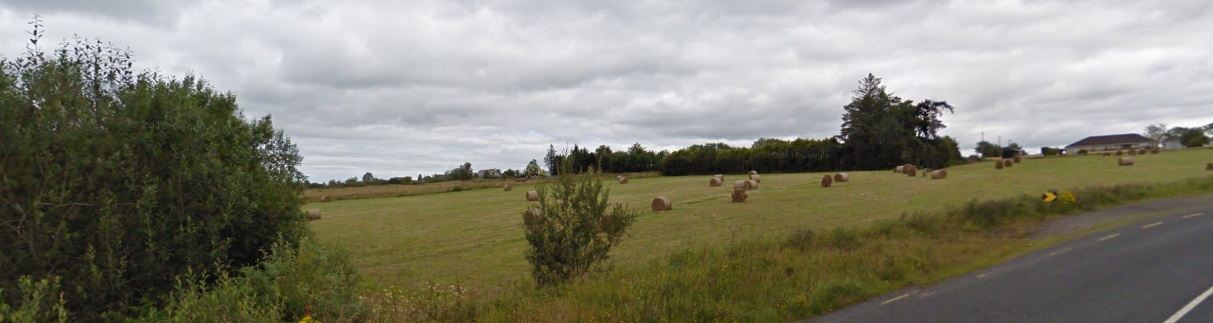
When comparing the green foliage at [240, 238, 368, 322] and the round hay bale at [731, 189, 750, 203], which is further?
the round hay bale at [731, 189, 750, 203]

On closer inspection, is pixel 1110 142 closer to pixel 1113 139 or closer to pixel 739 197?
pixel 1113 139

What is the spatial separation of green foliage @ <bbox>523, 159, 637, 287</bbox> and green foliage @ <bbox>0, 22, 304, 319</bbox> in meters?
4.30

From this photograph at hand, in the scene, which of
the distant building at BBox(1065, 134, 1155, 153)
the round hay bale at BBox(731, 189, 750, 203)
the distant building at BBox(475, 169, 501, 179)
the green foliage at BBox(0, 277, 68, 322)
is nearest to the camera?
the green foliage at BBox(0, 277, 68, 322)

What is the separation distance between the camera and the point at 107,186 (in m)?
7.19

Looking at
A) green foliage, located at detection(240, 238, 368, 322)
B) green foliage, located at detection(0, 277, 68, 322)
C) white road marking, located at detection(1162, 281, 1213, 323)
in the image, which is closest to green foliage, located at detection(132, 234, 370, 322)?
green foliage, located at detection(240, 238, 368, 322)

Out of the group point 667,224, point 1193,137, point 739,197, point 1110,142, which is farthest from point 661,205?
point 1110,142

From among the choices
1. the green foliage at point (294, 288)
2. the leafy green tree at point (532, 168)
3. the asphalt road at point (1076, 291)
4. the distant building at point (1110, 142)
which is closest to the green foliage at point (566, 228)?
the leafy green tree at point (532, 168)

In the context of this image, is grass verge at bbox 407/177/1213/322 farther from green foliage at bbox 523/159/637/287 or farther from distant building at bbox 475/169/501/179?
distant building at bbox 475/169/501/179

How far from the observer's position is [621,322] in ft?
22.9

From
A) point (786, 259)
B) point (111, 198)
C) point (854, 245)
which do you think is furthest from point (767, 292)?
point (111, 198)

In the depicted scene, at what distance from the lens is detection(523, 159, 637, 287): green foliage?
9.41 metres

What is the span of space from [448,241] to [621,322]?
13397 millimetres

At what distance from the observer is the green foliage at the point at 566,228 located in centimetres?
941

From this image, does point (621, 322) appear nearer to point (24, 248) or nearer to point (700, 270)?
point (700, 270)
